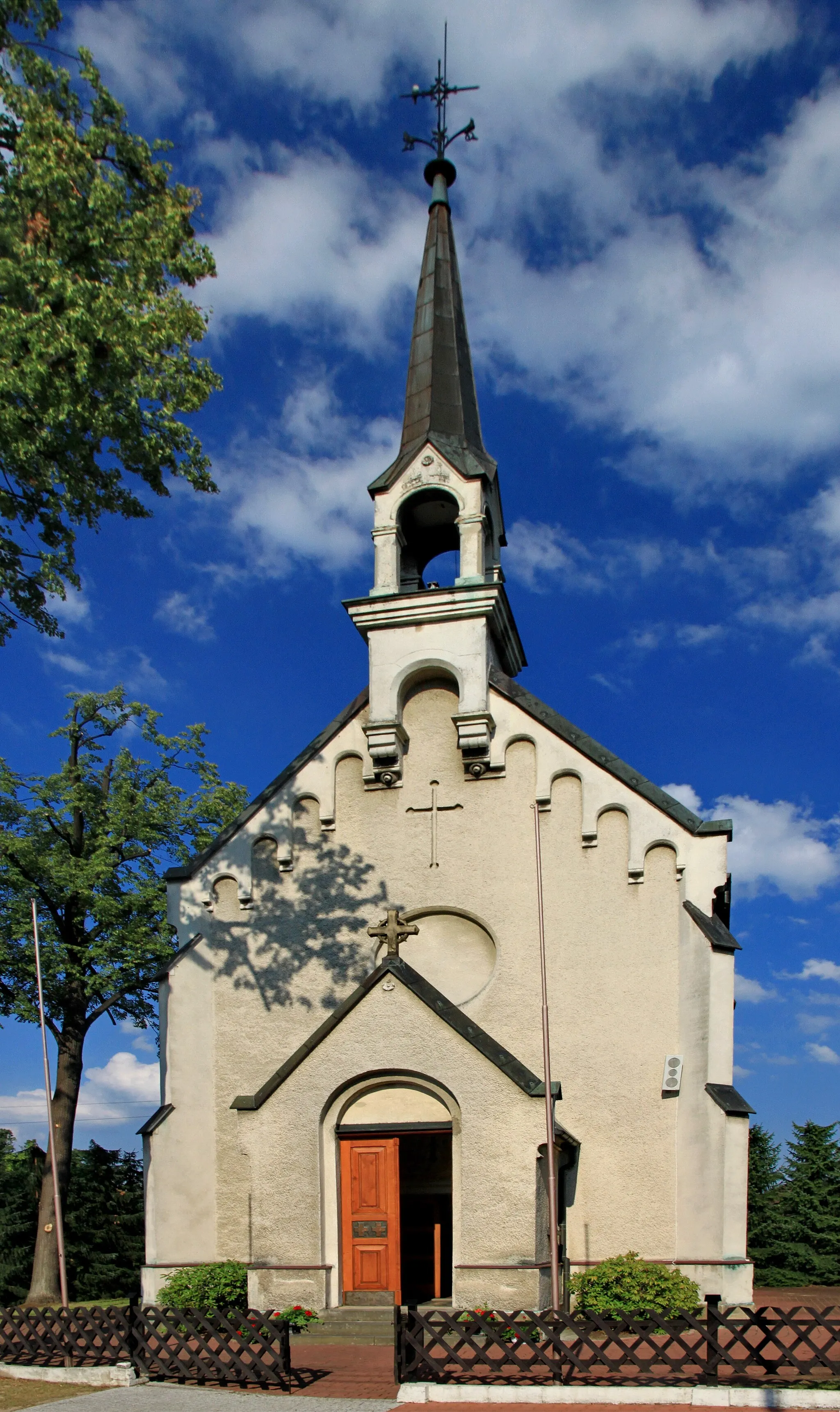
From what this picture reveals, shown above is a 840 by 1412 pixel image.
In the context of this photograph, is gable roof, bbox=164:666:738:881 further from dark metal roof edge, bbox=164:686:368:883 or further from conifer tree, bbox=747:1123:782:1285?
conifer tree, bbox=747:1123:782:1285

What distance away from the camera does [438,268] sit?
24.0m

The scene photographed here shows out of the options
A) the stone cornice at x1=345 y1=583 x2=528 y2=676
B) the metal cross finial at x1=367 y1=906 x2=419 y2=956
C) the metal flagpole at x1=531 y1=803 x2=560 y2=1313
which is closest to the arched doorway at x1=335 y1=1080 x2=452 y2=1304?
the metal flagpole at x1=531 y1=803 x2=560 y2=1313

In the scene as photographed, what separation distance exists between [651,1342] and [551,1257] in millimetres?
2713

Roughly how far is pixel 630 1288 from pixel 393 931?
5.28 m

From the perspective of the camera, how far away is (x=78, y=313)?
1244cm

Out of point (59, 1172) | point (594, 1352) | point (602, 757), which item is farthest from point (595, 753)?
point (59, 1172)

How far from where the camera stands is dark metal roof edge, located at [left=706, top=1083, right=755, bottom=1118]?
15.0 meters

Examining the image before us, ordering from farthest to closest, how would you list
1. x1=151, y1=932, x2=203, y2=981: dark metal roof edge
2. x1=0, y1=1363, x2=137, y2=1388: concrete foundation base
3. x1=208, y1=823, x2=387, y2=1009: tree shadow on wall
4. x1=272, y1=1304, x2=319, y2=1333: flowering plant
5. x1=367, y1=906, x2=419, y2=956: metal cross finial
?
1. x1=151, y1=932, x2=203, y2=981: dark metal roof edge
2. x1=208, y1=823, x2=387, y2=1009: tree shadow on wall
3. x1=367, y1=906, x2=419, y2=956: metal cross finial
4. x1=272, y1=1304, x2=319, y2=1333: flowering plant
5. x1=0, y1=1363, x2=137, y2=1388: concrete foundation base

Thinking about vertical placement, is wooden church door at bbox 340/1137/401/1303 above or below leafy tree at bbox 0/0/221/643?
below

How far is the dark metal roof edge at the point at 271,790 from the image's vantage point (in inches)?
734

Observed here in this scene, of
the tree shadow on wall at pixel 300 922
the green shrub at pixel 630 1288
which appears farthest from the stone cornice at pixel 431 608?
the green shrub at pixel 630 1288

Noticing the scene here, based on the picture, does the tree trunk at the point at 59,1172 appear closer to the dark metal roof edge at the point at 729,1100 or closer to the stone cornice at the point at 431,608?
the stone cornice at the point at 431,608

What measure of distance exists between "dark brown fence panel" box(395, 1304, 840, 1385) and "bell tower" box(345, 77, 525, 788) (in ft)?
28.8

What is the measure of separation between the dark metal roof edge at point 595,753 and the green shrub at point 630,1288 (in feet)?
20.0
